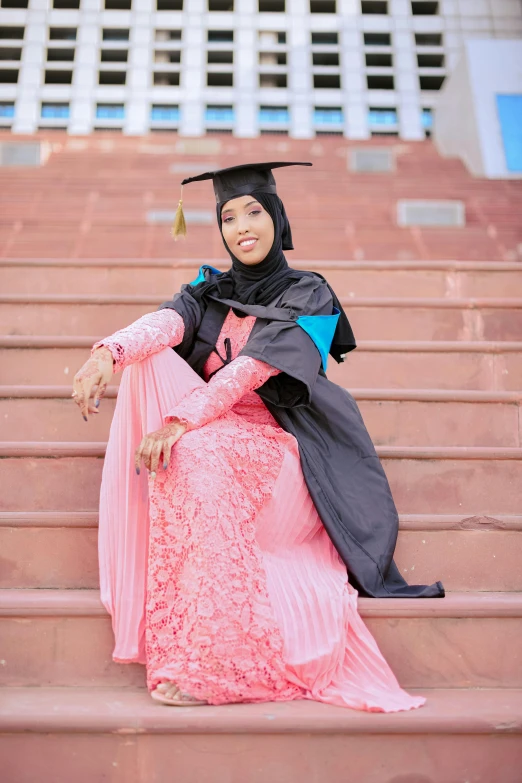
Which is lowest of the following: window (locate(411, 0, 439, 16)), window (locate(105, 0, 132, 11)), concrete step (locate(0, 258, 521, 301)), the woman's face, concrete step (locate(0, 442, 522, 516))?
concrete step (locate(0, 442, 522, 516))

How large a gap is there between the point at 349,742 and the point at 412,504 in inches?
30.0

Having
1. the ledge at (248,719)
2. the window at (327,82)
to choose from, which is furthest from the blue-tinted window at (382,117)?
the ledge at (248,719)

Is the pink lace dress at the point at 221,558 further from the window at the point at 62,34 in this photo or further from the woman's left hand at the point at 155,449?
the window at the point at 62,34

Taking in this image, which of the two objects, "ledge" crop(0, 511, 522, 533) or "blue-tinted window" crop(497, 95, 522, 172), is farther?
"blue-tinted window" crop(497, 95, 522, 172)

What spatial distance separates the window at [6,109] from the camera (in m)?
18.7

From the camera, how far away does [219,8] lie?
20.3 m

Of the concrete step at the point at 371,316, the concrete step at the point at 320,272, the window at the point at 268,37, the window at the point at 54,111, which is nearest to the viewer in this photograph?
the concrete step at the point at 371,316

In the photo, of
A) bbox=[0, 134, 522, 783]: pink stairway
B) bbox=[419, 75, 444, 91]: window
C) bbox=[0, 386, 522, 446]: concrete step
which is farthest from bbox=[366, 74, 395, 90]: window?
bbox=[0, 386, 522, 446]: concrete step

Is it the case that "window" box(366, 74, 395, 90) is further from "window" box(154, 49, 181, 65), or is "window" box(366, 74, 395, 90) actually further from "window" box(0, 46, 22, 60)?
"window" box(0, 46, 22, 60)

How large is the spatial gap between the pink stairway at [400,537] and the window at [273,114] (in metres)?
15.6

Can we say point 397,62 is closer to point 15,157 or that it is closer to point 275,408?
point 15,157

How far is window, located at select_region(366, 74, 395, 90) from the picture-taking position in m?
19.6

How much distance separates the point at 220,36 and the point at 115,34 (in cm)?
287

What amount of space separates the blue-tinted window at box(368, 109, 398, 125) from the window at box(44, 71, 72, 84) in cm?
811
